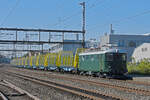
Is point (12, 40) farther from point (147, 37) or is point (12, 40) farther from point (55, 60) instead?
point (147, 37)

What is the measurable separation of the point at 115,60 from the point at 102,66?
1221 mm

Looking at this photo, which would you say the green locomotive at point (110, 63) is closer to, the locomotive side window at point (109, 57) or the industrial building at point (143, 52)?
the locomotive side window at point (109, 57)

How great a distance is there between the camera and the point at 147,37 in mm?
97062

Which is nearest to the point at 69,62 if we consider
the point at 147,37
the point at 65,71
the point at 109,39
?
the point at 65,71

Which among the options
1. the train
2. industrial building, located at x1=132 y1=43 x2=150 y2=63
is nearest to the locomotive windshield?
the train

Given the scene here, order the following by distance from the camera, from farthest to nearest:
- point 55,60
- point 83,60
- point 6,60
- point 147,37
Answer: point 6,60 < point 147,37 < point 55,60 < point 83,60

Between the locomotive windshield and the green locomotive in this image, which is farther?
the locomotive windshield

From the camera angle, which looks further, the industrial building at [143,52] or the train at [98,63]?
the industrial building at [143,52]

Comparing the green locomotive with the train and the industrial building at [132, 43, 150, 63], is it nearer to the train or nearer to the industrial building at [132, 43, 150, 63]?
the train

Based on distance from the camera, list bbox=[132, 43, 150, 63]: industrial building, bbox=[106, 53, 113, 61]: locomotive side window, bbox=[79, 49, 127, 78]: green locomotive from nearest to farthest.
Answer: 1. bbox=[79, 49, 127, 78]: green locomotive
2. bbox=[106, 53, 113, 61]: locomotive side window
3. bbox=[132, 43, 150, 63]: industrial building

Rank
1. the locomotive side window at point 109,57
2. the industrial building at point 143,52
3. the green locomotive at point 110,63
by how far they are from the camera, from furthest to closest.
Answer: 1. the industrial building at point 143,52
2. the locomotive side window at point 109,57
3. the green locomotive at point 110,63

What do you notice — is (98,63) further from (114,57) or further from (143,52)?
(143,52)

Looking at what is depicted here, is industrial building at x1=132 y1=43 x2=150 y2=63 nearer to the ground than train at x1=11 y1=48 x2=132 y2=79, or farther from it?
farther from it

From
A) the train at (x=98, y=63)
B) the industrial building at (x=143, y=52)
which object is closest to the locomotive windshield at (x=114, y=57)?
the train at (x=98, y=63)
